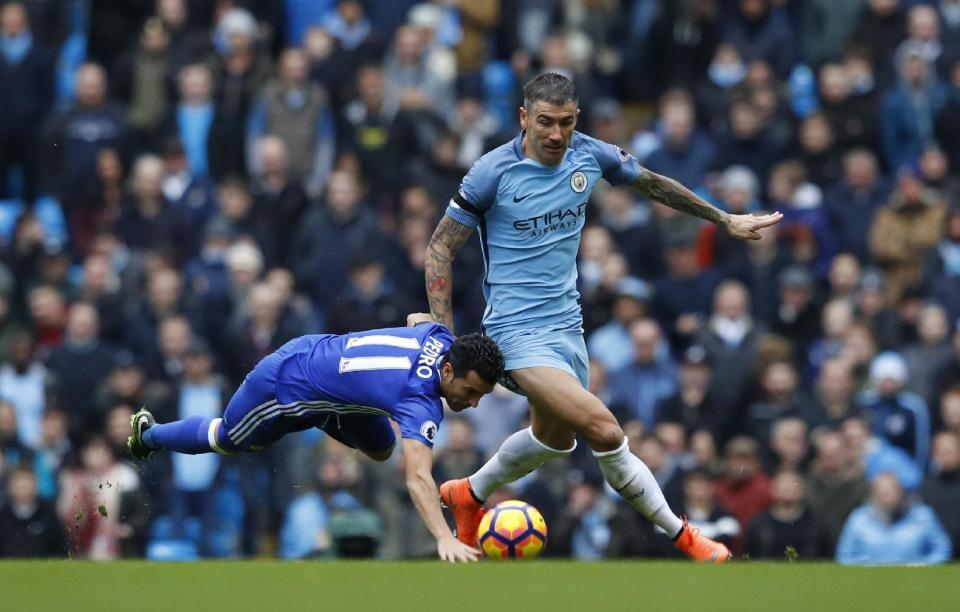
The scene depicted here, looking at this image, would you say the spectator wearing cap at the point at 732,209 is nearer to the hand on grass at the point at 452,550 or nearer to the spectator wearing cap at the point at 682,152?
the spectator wearing cap at the point at 682,152

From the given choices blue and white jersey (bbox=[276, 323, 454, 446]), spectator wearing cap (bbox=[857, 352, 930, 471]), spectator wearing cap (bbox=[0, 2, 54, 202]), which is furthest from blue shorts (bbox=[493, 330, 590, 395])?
spectator wearing cap (bbox=[0, 2, 54, 202])

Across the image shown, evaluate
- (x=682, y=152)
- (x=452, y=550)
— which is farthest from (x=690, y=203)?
(x=682, y=152)

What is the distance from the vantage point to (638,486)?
11.0m

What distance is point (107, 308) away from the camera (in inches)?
640

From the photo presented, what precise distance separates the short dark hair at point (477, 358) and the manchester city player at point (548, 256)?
0.40 m

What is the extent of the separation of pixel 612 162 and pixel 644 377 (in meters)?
4.39

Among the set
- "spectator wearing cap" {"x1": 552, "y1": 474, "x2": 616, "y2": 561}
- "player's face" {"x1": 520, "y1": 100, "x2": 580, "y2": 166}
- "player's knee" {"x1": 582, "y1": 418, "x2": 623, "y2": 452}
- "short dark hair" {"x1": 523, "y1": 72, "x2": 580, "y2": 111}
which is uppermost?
"short dark hair" {"x1": 523, "y1": 72, "x2": 580, "y2": 111}

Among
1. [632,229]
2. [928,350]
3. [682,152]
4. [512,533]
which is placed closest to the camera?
[512,533]

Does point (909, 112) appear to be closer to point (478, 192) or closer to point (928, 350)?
point (928, 350)

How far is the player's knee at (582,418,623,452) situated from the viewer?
419 inches

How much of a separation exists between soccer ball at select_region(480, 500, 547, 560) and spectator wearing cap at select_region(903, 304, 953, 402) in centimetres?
476

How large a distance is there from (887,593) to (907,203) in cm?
747

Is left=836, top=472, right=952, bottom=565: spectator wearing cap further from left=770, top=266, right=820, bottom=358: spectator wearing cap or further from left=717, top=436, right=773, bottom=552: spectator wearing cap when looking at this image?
left=770, top=266, right=820, bottom=358: spectator wearing cap

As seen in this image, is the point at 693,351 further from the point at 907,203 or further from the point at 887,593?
the point at 887,593
